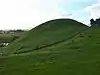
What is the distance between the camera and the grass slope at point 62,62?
35.7 metres

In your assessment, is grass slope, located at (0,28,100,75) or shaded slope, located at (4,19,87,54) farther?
shaded slope, located at (4,19,87,54)

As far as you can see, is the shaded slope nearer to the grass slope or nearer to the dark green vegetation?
the dark green vegetation

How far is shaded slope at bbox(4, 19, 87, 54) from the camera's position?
65750 millimetres

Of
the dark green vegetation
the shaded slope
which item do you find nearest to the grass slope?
the dark green vegetation

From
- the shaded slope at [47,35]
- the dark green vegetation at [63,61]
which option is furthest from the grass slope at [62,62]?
Answer: the shaded slope at [47,35]

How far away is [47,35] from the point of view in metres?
73.5

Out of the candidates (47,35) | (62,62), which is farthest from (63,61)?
(47,35)

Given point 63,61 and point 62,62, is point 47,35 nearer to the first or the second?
point 63,61

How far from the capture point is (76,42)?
173ft

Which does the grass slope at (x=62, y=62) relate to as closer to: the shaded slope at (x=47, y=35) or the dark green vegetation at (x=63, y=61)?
the dark green vegetation at (x=63, y=61)

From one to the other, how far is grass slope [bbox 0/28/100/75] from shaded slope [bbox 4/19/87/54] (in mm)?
15087

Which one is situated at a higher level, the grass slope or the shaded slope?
the shaded slope

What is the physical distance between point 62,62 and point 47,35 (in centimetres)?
3335

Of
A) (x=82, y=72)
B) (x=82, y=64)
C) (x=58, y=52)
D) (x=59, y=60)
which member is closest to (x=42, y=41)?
(x=58, y=52)
